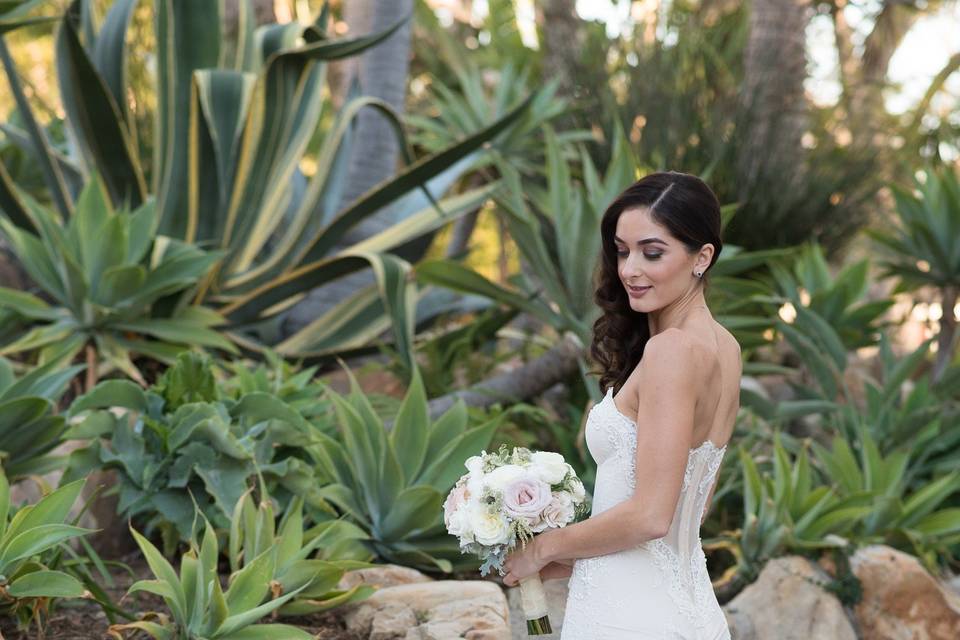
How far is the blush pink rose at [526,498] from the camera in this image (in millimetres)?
2256

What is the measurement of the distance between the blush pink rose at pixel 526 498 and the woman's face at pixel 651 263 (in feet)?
1.37

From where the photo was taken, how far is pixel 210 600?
301cm

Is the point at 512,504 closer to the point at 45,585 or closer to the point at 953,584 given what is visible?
the point at 45,585

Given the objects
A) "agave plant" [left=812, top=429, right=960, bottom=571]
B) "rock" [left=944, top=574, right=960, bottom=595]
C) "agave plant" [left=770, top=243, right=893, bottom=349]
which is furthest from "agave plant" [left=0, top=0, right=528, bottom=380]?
"rock" [left=944, top=574, right=960, bottom=595]

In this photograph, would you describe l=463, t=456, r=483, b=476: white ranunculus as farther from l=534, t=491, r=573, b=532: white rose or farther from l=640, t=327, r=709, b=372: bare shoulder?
l=640, t=327, r=709, b=372: bare shoulder

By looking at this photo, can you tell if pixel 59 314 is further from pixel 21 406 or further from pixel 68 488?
pixel 68 488

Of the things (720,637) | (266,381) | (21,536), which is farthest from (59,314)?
(720,637)

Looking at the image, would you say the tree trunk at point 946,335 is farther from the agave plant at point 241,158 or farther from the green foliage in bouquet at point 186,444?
the green foliage in bouquet at point 186,444

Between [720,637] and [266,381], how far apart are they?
2388mm

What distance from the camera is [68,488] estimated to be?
3064 millimetres

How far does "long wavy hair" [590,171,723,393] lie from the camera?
2.30 m

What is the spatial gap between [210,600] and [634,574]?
1236mm

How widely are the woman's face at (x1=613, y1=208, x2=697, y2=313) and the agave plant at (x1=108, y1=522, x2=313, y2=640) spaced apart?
1271mm

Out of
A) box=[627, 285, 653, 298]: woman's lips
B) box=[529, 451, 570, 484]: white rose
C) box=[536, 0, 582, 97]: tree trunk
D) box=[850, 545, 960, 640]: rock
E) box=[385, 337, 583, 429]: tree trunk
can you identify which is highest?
box=[536, 0, 582, 97]: tree trunk
